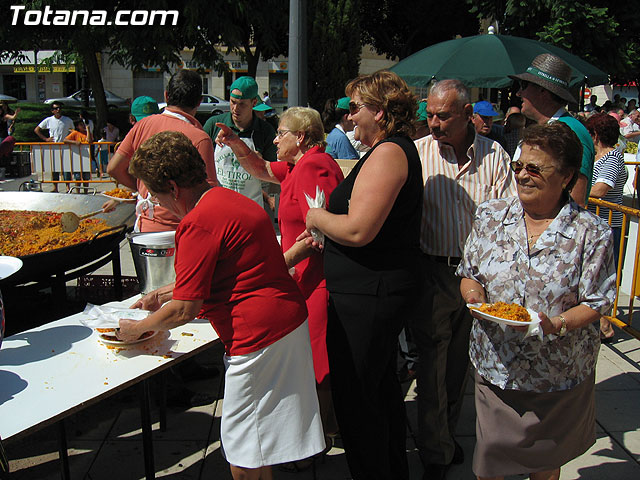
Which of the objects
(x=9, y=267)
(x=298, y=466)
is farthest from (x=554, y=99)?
(x=9, y=267)

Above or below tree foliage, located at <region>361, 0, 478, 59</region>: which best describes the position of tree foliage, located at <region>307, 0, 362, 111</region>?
below

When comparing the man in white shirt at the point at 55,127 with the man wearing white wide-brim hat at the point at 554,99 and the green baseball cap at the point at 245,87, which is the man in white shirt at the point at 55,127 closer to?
the green baseball cap at the point at 245,87

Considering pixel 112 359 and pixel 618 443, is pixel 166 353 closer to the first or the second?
pixel 112 359

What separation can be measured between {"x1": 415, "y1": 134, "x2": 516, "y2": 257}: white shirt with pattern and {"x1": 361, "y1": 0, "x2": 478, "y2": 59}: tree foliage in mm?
27741

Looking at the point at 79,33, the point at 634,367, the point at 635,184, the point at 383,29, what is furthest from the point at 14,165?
the point at 383,29

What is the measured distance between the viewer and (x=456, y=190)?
10.3 feet

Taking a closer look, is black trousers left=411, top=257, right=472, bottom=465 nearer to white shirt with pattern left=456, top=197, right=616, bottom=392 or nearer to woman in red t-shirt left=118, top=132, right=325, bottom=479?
white shirt with pattern left=456, top=197, right=616, bottom=392

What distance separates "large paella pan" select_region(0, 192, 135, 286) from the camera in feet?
13.0

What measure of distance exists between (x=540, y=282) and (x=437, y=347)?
36.3 inches

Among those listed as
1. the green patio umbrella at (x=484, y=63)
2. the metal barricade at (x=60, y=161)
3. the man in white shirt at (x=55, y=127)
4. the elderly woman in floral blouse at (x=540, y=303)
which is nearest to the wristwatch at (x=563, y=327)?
the elderly woman in floral blouse at (x=540, y=303)

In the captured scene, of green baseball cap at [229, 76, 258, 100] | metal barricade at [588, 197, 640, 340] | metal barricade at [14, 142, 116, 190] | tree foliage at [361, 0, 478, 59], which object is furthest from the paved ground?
tree foliage at [361, 0, 478, 59]

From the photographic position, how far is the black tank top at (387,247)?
2607 millimetres

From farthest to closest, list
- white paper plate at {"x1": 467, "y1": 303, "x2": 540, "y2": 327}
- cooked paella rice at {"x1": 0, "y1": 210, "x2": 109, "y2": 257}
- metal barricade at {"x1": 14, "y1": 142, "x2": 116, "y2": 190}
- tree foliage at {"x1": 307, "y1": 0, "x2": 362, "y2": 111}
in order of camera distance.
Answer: tree foliage at {"x1": 307, "y1": 0, "x2": 362, "y2": 111}
metal barricade at {"x1": 14, "y1": 142, "x2": 116, "y2": 190}
cooked paella rice at {"x1": 0, "y1": 210, "x2": 109, "y2": 257}
white paper plate at {"x1": 467, "y1": 303, "x2": 540, "y2": 327}

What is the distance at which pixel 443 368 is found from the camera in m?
3.21
